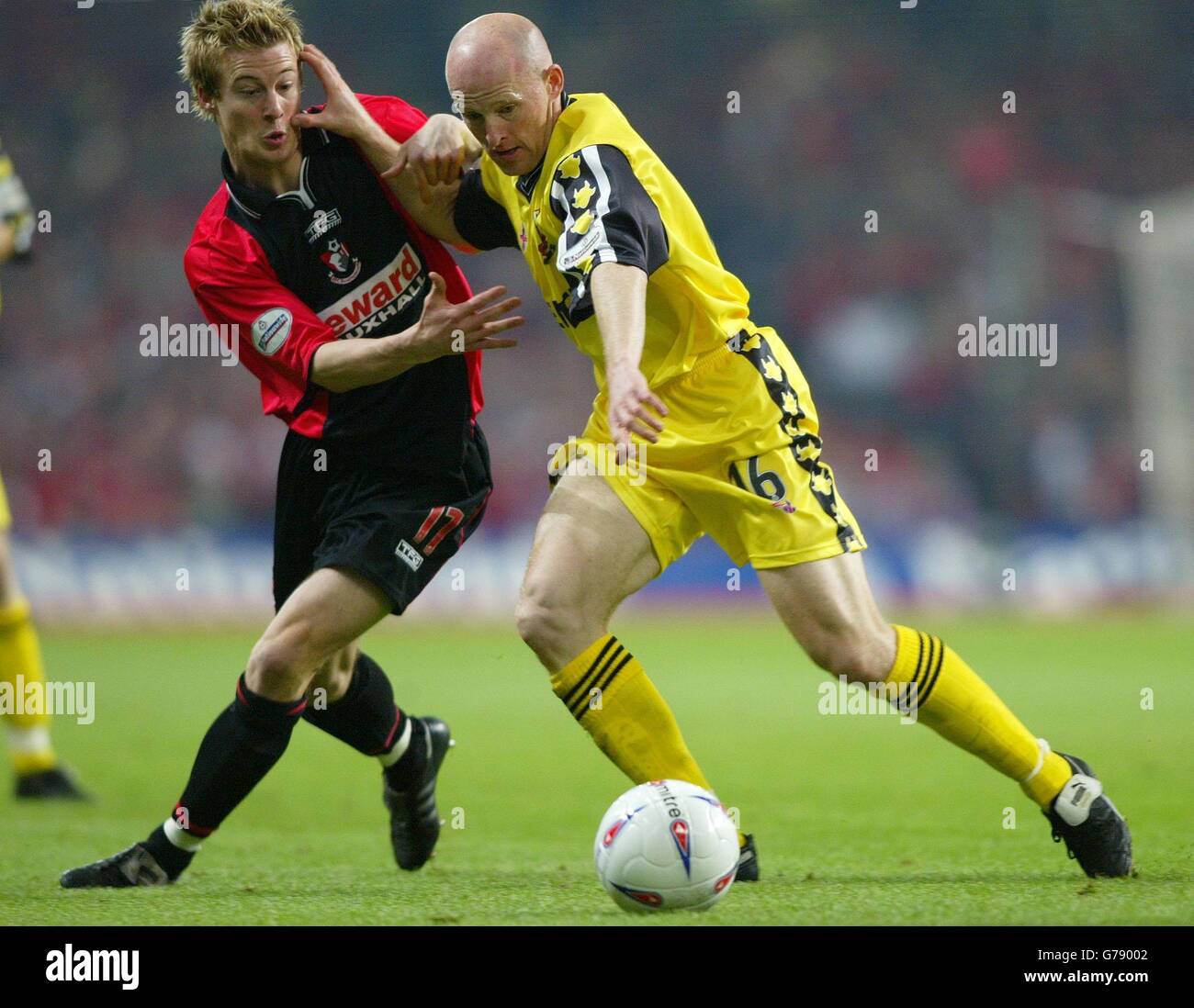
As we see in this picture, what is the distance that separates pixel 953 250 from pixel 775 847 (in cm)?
1397

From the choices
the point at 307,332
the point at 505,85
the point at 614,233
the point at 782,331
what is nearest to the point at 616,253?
the point at 614,233

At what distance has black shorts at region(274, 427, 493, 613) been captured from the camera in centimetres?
410

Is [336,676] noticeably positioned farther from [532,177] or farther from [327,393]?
[532,177]

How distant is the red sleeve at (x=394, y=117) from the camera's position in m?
4.47

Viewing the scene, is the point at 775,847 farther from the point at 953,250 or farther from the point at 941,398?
the point at 953,250

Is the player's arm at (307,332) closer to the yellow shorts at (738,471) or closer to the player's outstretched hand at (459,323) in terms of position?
the player's outstretched hand at (459,323)

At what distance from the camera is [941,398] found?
16.9 m

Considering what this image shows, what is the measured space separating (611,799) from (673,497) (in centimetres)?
227

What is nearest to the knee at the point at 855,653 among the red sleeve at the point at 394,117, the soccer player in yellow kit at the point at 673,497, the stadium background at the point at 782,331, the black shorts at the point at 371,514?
the soccer player in yellow kit at the point at 673,497

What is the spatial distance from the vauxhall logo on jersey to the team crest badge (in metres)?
0.02

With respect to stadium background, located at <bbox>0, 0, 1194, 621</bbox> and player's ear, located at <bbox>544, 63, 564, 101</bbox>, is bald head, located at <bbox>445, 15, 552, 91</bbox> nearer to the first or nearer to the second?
player's ear, located at <bbox>544, 63, 564, 101</bbox>

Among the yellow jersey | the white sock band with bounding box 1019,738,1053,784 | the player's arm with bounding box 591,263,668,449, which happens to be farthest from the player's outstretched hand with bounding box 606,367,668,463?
A: the white sock band with bounding box 1019,738,1053,784

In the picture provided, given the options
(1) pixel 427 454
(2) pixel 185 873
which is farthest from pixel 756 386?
(2) pixel 185 873

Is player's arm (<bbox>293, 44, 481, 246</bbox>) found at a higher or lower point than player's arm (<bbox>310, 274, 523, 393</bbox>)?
higher
